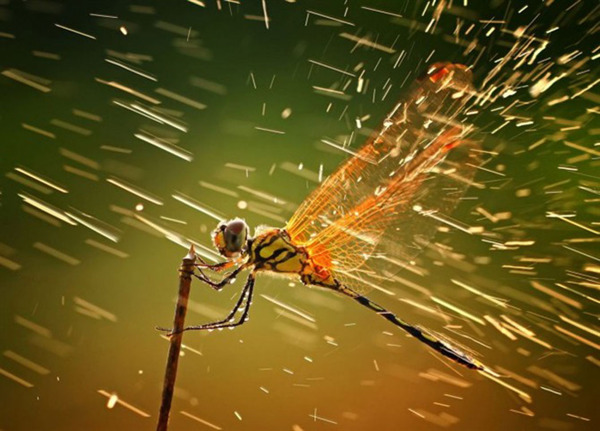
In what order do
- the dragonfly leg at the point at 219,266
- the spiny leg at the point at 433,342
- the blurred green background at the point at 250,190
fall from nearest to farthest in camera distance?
the dragonfly leg at the point at 219,266 → the spiny leg at the point at 433,342 → the blurred green background at the point at 250,190

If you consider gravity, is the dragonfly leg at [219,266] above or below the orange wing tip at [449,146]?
below

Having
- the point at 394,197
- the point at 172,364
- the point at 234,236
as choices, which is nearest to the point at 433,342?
the point at 394,197

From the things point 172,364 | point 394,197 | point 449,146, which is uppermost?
point 449,146

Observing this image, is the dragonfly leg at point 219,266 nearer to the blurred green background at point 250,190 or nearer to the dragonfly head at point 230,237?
the dragonfly head at point 230,237

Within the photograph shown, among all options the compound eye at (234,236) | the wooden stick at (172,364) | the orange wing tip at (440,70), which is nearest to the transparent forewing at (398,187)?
Result: the orange wing tip at (440,70)

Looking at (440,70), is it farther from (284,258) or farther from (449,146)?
(284,258)

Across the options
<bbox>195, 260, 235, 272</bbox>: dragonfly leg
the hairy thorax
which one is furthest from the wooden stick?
the hairy thorax
